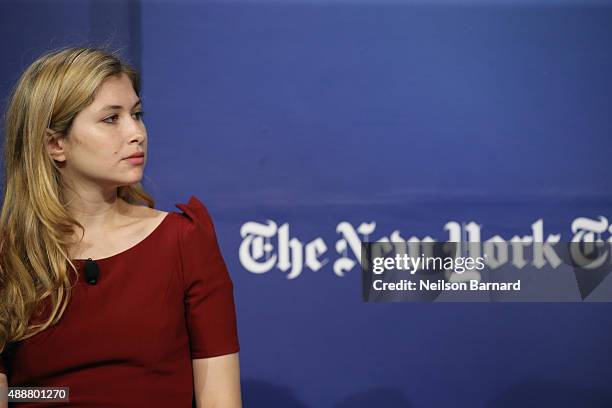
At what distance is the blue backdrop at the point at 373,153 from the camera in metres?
1.98

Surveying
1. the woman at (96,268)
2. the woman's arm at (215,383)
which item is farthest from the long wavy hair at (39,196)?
the woman's arm at (215,383)

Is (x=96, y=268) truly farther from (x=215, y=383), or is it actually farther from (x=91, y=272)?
(x=215, y=383)

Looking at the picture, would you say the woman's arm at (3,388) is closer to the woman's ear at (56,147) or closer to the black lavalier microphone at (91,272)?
the black lavalier microphone at (91,272)

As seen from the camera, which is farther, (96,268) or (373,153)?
(373,153)

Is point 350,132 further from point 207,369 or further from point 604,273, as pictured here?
point 207,369

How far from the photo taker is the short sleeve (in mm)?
1259

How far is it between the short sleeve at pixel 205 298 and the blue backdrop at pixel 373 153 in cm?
73

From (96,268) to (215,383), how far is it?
0.88ft

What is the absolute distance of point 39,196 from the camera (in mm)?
1256

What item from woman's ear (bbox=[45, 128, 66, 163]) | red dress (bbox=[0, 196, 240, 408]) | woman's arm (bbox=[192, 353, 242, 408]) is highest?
woman's ear (bbox=[45, 128, 66, 163])

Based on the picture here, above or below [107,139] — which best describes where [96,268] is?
below

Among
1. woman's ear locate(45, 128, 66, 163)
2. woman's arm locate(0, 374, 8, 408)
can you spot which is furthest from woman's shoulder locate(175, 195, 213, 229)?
woman's arm locate(0, 374, 8, 408)

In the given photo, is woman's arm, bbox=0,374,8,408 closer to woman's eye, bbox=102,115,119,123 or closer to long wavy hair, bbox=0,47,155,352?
long wavy hair, bbox=0,47,155,352

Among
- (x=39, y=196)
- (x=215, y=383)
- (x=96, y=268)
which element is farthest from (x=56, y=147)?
(x=215, y=383)
